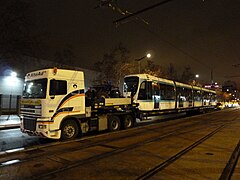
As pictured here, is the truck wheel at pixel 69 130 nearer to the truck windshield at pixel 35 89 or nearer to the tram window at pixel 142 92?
the truck windshield at pixel 35 89

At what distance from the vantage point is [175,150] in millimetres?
8844

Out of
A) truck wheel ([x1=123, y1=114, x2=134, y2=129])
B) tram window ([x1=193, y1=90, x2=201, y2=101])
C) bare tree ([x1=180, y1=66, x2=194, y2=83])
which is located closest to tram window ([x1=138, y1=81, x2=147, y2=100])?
truck wheel ([x1=123, y1=114, x2=134, y2=129])

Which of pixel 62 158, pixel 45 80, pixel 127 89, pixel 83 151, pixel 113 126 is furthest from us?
pixel 127 89

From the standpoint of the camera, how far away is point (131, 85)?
59.4 ft

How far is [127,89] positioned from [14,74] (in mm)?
18892

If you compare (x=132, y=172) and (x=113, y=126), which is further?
(x=113, y=126)

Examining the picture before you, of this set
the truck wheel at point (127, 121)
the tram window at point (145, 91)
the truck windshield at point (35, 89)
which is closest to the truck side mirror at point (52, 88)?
the truck windshield at point (35, 89)

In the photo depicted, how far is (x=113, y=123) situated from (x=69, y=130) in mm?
3958

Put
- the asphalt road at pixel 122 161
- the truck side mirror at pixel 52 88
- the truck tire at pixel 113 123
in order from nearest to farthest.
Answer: the asphalt road at pixel 122 161 → the truck side mirror at pixel 52 88 → the truck tire at pixel 113 123

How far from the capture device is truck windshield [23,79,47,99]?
10.2 meters

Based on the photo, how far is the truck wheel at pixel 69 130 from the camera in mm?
10664

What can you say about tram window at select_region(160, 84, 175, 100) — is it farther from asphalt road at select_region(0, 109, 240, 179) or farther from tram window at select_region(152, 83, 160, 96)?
asphalt road at select_region(0, 109, 240, 179)

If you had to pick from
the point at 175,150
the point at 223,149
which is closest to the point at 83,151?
the point at 175,150

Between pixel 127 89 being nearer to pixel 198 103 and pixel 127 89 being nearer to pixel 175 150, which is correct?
pixel 175 150
